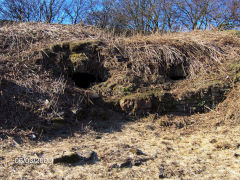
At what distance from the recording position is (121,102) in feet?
14.4

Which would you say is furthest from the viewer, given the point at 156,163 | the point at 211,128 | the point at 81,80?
the point at 81,80

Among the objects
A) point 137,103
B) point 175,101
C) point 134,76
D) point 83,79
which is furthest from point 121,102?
point 83,79

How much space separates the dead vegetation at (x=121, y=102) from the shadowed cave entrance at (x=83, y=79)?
0.17 ft

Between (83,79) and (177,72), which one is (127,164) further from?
(177,72)

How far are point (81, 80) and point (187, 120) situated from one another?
8.37 ft

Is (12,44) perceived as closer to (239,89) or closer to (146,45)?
(146,45)

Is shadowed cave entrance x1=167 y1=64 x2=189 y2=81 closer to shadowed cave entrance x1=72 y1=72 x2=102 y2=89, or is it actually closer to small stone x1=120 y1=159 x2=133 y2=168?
shadowed cave entrance x1=72 y1=72 x2=102 y2=89

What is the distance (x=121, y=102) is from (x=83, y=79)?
1367 millimetres

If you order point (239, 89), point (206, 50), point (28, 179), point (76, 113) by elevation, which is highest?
point (206, 50)

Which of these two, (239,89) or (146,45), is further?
(146,45)

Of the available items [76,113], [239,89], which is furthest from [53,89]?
[239,89]

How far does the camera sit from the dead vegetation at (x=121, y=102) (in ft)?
9.17

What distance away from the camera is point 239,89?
443 cm

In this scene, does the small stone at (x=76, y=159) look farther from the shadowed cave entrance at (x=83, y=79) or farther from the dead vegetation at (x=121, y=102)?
the shadowed cave entrance at (x=83, y=79)
